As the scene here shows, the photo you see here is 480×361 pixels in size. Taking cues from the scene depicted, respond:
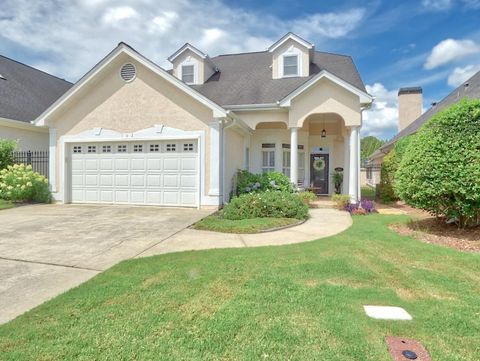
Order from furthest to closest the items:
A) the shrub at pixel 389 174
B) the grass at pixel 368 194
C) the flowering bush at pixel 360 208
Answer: the grass at pixel 368 194, the shrub at pixel 389 174, the flowering bush at pixel 360 208

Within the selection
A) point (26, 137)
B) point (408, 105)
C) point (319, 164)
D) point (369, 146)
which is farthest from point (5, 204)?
point (369, 146)

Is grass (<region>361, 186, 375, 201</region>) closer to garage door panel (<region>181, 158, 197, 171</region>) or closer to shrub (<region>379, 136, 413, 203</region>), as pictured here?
shrub (<region>379, 136, 413, 203</region>)

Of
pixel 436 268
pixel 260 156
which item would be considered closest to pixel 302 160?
pixel 260 156

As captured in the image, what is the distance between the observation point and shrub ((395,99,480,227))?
6586 mm

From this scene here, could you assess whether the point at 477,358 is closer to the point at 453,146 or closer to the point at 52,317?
the point at 52,317

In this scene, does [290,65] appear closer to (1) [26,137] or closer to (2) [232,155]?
(2) [232,155]

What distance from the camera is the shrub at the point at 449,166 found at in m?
6.59

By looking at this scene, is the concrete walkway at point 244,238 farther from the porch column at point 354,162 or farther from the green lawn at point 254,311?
the porch column at point 354,162

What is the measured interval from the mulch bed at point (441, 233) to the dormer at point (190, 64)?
1197 cm

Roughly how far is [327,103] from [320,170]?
4938mm

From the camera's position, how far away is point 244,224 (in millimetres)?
7793

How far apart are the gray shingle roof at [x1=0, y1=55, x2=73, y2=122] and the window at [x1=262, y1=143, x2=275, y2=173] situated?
1194 cm

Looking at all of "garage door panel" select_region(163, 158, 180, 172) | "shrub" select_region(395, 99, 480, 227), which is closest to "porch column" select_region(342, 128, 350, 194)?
"shrub" select_region(395, 99, 480, 227)

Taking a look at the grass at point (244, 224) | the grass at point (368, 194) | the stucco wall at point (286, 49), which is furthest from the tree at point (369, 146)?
the grass at point (244, 224)
